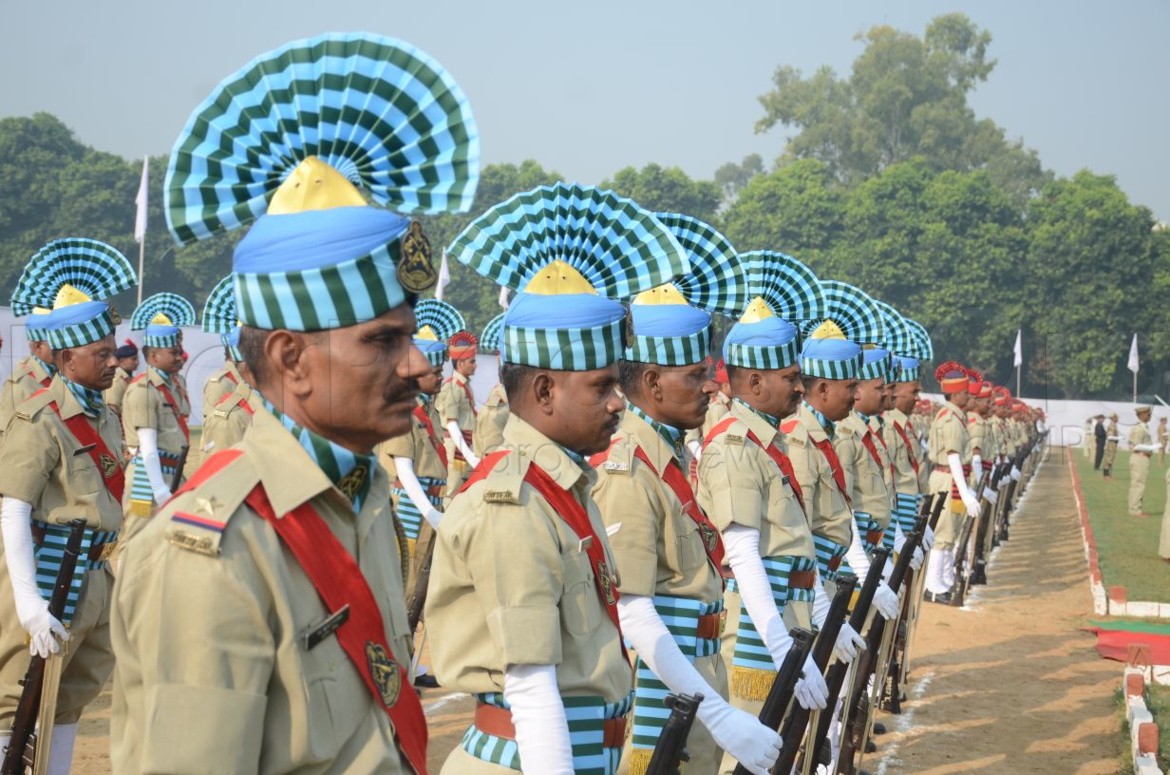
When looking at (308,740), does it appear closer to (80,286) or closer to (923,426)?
(80,286)

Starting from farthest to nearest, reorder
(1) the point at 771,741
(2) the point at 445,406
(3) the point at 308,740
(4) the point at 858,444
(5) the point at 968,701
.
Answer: (2) the point at 445,406, (5) the point at 968,701, (4) the point at 858,444, (1) the point at 771,741, (3) the point at 308,740

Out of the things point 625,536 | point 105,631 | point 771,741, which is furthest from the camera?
point 105,631

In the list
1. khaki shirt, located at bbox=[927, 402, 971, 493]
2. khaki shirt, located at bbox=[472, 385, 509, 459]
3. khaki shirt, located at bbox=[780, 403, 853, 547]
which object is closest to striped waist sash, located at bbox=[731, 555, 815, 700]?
khaki shirt, located at bbox=[780, 403, 853, 547]

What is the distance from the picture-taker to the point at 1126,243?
54875mm

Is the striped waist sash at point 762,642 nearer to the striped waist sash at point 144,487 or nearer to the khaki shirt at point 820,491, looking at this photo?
the khaki shirt at point 820,491

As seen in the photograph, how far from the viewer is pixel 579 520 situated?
129 inches

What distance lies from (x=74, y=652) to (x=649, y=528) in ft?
10.7

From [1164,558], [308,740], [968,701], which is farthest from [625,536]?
[1164,558]

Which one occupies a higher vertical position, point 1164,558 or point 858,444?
point 858,444

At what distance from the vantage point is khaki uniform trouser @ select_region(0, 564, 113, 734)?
5641 mm

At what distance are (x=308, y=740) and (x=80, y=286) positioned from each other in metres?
5.45

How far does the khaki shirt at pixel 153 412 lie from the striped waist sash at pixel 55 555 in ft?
17.4

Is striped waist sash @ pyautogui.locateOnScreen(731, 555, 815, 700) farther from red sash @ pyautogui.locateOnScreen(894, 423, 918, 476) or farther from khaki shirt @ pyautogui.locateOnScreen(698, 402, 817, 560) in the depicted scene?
red sash @ pyautogui.locateOnScreen(894, 423, 918, 476)

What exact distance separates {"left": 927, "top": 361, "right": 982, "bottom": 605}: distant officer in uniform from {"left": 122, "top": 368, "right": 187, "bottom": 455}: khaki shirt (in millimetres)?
8463
